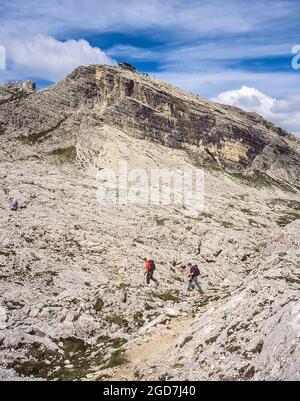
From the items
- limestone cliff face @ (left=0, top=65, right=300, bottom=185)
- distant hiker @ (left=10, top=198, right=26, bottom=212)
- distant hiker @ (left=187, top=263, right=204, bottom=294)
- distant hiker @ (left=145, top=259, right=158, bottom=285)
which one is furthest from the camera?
limestone cliff face @ (left=0, top=65, right=300, bottom=185)

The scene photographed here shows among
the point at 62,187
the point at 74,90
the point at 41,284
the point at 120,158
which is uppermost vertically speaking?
the point at 74,90

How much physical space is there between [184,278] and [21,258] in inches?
609

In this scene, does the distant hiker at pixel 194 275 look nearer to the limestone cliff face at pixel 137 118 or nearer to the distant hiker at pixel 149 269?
the distant hiker at pixel 149 269

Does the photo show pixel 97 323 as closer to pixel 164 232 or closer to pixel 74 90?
pixel 164 232

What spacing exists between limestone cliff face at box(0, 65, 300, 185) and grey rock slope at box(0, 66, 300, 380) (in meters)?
0.34

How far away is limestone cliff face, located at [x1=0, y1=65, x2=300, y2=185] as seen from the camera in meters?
87.8

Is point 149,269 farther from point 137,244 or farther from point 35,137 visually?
point 35,137

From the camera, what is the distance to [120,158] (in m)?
79.9

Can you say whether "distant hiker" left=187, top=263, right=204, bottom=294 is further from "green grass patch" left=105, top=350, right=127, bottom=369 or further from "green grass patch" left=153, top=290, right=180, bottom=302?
"green grass patch" left=105, top=350, right=127, bottom=369

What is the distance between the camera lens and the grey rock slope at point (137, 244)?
2247 centimetres

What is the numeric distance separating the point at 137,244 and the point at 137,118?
165ft

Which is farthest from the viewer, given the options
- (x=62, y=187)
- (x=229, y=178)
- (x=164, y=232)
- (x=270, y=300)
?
(x=229, y=178)

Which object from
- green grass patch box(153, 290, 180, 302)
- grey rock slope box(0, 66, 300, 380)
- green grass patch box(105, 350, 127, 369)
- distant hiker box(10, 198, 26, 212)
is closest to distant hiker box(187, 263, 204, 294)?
grey rock slope box(0, 66, 300, 380)
